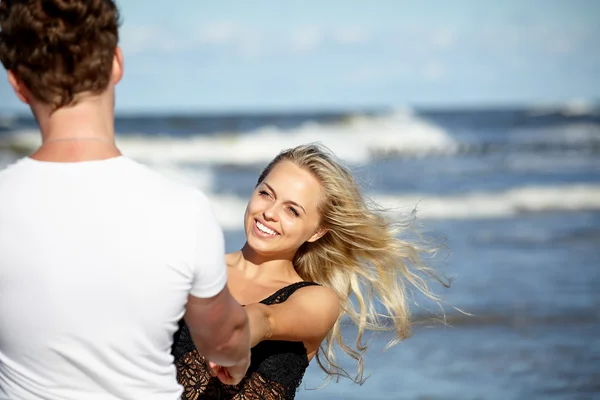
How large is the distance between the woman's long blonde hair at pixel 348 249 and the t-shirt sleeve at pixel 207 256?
1588mm

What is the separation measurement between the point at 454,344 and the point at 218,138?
1770 centimetres

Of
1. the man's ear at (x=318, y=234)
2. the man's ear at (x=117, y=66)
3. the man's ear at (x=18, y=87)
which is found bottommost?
the man's ear at (x=318, y=234)

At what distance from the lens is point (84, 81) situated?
1739 millimetres

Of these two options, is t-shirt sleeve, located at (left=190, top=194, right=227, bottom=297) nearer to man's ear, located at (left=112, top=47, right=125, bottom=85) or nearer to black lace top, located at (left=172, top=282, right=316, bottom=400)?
man's ear, located at (left=112, top=47, right=125, bottom=85)

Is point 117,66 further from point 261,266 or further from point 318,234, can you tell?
point 318,234

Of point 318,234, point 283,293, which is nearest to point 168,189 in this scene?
point 283,293

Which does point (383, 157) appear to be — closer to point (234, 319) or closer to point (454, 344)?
point (454, 344)

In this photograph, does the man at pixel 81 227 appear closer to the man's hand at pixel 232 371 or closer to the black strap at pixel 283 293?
the man's hand at pixel 232 371

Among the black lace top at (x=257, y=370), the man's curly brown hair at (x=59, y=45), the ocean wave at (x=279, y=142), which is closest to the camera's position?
the man's curly brown hair at (x=59, y=45)

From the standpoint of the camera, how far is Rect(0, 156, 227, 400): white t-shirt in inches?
68.5

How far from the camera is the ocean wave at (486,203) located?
1233 centimetres

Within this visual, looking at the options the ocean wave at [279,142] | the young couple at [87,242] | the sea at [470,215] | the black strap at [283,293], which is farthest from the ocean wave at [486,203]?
the young couple at [87,242]

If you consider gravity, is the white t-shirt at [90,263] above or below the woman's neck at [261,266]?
above

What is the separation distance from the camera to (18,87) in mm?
1790
